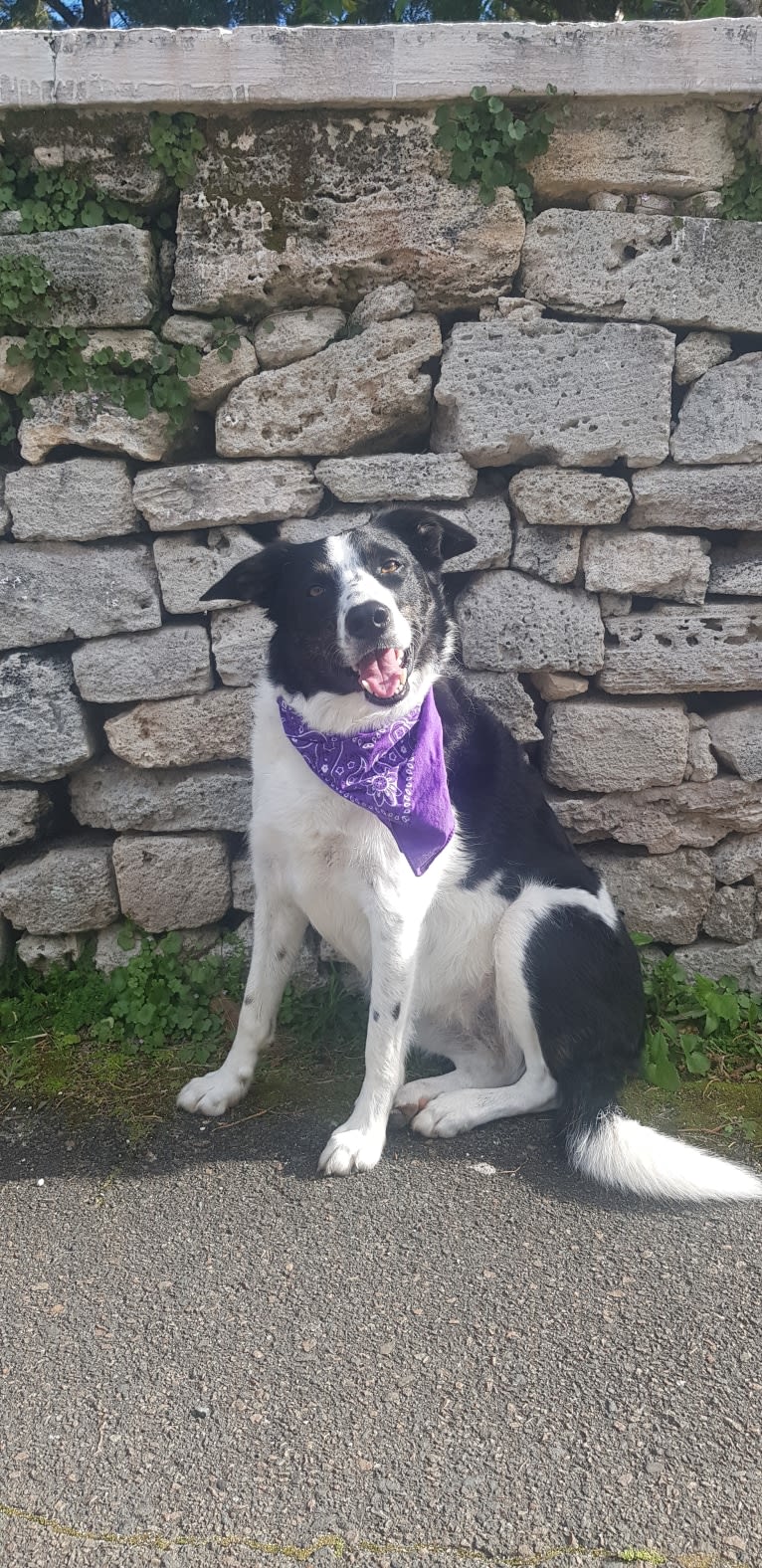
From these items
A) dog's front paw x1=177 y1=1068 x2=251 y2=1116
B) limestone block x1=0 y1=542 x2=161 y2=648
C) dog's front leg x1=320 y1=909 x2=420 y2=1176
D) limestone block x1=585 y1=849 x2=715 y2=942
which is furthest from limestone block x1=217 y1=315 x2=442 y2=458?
dog's front paw x1=177 y1=1068 x2=251 y2=1116

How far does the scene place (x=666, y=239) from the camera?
337cm

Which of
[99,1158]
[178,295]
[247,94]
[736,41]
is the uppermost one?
[736,41]

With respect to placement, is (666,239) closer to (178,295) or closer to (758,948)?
(178,295)

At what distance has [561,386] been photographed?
3395 millimetres

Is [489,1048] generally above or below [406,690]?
below

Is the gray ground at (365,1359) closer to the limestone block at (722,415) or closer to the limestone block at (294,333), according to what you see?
the limestone block at (722,415)

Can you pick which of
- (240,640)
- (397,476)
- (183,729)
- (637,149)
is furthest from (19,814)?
(637,149)

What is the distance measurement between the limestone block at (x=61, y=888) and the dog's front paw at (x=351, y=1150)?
1.37 metres

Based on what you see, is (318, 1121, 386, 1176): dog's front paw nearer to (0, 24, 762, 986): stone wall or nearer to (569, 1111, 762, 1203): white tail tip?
(569, 1111, 762, 1203): white tail tip

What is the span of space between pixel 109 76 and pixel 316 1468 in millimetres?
3725

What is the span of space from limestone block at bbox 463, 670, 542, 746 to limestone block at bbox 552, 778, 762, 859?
288 mm

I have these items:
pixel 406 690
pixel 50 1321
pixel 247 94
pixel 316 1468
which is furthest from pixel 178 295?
pixel 316 1468

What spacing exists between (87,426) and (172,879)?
1.59 metres

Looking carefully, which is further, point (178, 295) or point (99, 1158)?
point (178, 295)
